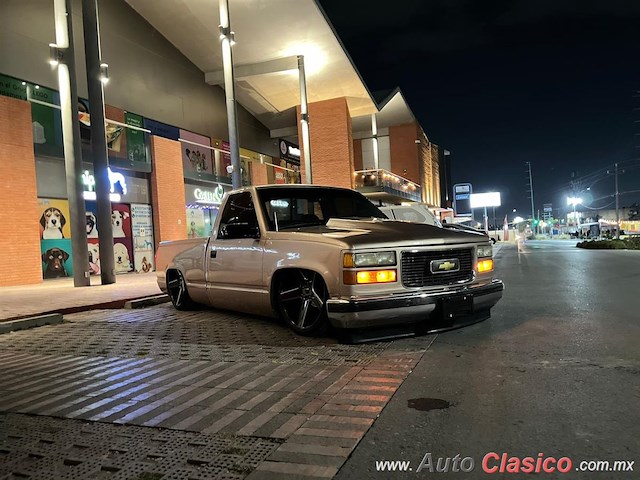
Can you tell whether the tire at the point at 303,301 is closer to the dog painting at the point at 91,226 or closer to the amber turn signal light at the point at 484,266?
the amber turn signal light at the point at 484,266

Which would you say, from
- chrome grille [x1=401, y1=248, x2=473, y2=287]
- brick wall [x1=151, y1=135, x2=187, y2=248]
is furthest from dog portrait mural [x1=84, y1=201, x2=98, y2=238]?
chrome grille [x1=401, y1=248, x2=473, y2=287]

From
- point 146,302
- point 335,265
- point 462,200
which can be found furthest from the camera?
point 462,200

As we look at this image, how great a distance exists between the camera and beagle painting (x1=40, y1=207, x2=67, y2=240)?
14.6m

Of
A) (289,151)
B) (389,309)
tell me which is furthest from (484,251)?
(289,151)

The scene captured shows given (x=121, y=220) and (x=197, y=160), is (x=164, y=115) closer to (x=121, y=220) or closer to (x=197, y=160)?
(x=197, y=160)

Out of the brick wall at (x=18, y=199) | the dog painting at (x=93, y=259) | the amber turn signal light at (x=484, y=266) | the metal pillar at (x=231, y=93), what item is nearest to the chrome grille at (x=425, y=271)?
the amber turn signal light at (x=484, y=266)

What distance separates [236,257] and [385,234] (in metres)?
2.12

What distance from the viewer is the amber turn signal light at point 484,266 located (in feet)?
18.4

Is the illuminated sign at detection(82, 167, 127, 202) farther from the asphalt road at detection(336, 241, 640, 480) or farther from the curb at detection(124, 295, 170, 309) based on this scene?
the asphalt road at detection(336, 241, 640, 480)

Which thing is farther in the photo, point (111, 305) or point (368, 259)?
point (111, 305)

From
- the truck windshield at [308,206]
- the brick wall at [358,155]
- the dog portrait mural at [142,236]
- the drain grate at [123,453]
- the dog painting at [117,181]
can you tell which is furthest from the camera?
the brick wall at [358,155]

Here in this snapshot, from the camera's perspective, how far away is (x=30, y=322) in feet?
24.1

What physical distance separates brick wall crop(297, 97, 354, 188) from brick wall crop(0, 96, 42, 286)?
1611 cm

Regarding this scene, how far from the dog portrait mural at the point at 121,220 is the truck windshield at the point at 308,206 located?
12710 millimetres
